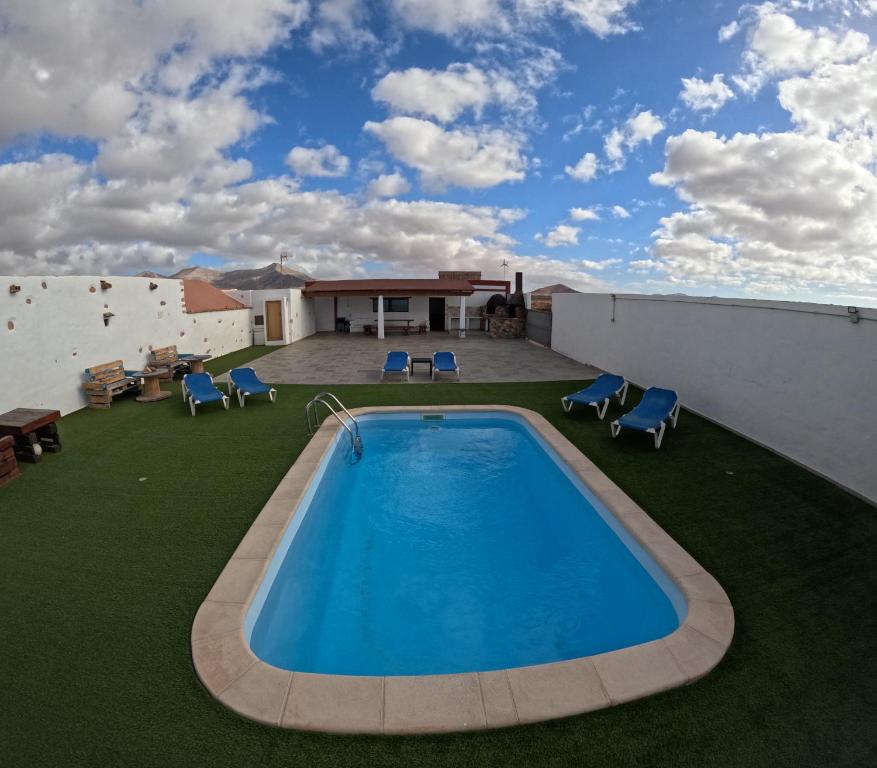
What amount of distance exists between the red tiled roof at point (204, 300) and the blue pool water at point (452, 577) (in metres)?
10.7

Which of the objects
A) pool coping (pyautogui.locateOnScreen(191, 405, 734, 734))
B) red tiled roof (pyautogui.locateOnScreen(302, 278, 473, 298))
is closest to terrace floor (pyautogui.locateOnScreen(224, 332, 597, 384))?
red tiled roof (pyautogui.locateOnScreen(302, 278, 473, 298))

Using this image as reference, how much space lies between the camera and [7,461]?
612 cm

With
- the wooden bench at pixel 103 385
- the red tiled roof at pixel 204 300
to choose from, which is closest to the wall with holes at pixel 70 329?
the wooden bench at pixel 103 385

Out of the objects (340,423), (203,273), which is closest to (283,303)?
(340,423)

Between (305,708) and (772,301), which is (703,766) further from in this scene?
(772,301)

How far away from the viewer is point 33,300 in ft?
27.8

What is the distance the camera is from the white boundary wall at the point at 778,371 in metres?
5.75

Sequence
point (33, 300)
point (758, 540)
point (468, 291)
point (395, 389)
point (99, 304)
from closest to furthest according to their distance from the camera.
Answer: point (758, 540) → point (33, 300) → point (99, 304) → point (395, 389) → point (468, 291)

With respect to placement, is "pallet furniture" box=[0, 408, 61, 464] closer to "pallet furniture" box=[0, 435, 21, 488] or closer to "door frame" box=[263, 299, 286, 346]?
"pallet furniture" box=[0, 435, 21, 488]

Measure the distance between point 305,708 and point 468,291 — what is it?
22.2m

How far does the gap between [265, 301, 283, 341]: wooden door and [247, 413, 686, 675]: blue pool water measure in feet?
48.8

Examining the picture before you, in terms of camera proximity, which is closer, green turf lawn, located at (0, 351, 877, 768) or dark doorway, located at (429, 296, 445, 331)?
green turf lawn, located at (0, 351, 877, 768)

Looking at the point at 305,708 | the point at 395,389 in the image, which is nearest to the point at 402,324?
the point at 395,389

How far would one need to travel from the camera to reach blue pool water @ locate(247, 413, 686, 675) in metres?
3.87
